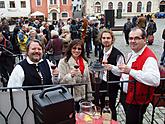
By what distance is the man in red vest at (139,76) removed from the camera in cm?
279

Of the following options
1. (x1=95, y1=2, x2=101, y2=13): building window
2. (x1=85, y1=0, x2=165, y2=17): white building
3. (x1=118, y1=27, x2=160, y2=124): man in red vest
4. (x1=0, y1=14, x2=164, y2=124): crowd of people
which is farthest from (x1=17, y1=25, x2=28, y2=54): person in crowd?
(x1=95, y1=2, x2=101, y2=13): building window

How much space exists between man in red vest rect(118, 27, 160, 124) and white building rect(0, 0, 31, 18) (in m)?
49.4

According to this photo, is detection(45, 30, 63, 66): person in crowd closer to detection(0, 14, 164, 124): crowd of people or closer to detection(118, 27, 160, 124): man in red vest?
detection(0, 14, 164, 124): crowd of people

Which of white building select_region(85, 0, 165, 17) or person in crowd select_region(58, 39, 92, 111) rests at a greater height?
white building select_region(85, 0, 165, 17)

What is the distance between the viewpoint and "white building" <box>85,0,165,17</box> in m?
62.4

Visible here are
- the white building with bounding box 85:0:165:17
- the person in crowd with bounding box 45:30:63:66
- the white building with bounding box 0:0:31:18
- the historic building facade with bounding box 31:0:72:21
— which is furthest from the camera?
the white building with bounding box 85:0:165:17

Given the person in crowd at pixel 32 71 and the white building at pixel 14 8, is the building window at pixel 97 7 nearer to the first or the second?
the white building at pixel 14 8

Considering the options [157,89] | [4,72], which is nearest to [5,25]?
[4,72]

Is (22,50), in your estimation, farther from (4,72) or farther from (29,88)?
(29,88)

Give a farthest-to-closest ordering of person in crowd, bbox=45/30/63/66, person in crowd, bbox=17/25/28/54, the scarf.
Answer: person in crowd, bbox=17/25/28/54, person in crowd, bbox=45/30/63/66, the scarf

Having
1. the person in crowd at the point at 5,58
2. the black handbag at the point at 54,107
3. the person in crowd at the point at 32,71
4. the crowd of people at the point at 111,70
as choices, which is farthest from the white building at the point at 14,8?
the black handbag at the point at 54,107

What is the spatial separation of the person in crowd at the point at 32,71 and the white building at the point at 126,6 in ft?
198

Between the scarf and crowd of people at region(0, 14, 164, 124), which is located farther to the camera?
the scarf

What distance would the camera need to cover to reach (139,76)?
2.77 m
